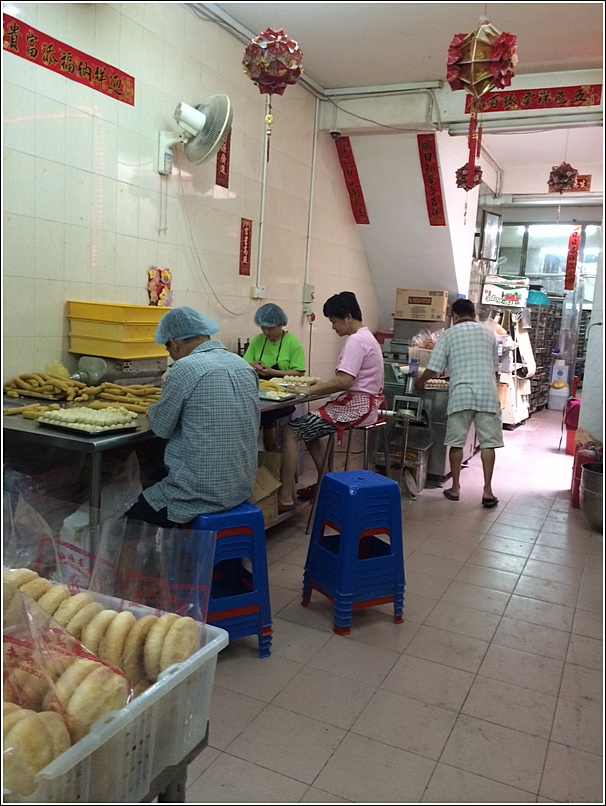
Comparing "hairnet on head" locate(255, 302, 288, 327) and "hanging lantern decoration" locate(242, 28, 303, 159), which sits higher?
"hanging lantern decoration" locate(242, 28, 303, 159)

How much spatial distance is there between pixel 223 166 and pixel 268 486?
95.8 inches

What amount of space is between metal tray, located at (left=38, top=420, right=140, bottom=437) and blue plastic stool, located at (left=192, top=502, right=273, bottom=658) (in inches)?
19.4

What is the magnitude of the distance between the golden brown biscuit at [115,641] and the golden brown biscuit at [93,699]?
0.46 ft

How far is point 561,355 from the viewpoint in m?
10.9

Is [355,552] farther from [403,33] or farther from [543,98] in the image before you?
[543,98]

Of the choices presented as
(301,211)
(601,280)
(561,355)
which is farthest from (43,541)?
(561,355)

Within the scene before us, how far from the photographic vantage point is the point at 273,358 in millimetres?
4812

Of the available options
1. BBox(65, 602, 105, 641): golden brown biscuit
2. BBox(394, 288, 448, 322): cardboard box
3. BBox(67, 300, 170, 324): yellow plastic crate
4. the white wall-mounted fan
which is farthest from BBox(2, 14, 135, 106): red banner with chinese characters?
BBox(394, 288, 448, 322): cardboard box

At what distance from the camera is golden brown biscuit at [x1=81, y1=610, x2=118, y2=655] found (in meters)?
1.33

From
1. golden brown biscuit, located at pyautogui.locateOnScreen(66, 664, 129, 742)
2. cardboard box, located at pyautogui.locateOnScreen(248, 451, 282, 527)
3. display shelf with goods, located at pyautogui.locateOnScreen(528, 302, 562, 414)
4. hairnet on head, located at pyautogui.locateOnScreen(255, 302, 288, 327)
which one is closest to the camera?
golden brown biscuit, located at pyautogui.locateOnScreen(66, 664, 129, 742)

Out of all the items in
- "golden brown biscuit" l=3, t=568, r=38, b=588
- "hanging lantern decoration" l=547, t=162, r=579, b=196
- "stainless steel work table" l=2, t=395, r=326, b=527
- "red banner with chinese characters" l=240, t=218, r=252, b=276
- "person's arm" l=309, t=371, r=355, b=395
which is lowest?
"golden brown biscuit" l=3, t=568, r=38, b=588

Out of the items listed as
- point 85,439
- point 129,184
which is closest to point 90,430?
point 85,439

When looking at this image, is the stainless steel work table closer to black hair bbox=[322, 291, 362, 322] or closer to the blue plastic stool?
the blue plastic stool

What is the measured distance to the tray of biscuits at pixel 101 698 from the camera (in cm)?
103
